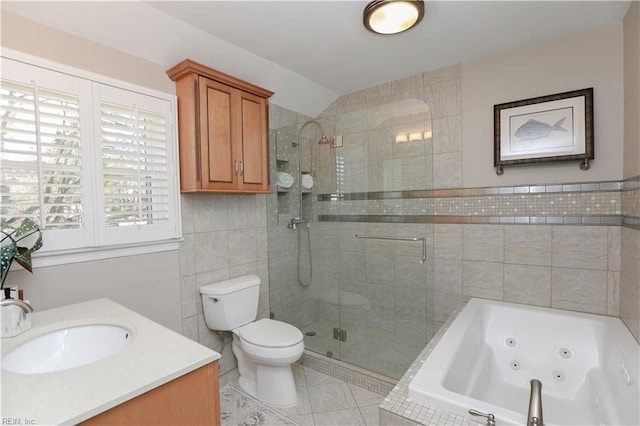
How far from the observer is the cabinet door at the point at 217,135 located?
2.09 m

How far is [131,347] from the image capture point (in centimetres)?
109

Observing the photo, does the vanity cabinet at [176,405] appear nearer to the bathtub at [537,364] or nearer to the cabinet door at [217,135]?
the bathtub at [537,364]

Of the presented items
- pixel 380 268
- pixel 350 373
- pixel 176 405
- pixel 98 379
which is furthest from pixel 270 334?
pixel 98 379

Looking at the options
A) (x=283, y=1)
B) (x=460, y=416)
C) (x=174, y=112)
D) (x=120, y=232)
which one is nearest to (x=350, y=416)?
(x=460, y=416)

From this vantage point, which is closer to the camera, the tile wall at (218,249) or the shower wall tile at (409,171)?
the tile wall at (218,249)

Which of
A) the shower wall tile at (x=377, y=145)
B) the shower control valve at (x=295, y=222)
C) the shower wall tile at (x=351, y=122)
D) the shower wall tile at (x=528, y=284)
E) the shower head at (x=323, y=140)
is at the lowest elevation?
the shower wall tile at (x=528, y=284)

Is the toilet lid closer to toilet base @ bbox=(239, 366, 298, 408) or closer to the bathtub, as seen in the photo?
toilet base @ bbox=(239, 366, 298, 408)

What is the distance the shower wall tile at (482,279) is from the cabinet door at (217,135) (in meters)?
1.89

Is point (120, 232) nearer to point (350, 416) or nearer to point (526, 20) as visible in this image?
point (350, 416)

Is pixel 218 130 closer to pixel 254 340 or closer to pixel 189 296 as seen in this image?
pixel 189 296

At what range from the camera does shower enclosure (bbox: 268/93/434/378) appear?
2.42 metres

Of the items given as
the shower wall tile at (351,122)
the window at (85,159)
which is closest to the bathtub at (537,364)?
the shower wall tile at (351,122)

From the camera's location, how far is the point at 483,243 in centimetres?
237

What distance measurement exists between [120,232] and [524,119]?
2.71 m
